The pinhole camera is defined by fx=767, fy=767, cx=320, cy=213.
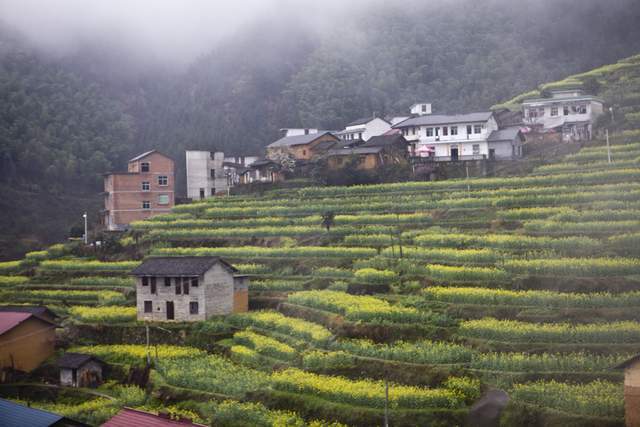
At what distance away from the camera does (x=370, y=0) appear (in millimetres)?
128500

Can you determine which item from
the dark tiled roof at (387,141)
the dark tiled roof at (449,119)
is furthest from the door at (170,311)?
the dark tiled roof at (449,119)

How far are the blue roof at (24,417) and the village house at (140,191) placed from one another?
39.5 metres

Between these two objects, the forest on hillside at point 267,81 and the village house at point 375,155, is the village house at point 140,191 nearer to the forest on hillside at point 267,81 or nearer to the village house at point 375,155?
the village house at point 375,155

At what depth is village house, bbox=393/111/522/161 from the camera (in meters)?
57.3

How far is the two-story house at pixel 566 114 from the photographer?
59281 mm

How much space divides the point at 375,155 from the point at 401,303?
2520 cm

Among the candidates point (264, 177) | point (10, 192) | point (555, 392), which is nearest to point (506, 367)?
point (555, 392)

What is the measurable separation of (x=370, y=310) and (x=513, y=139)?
29.3m

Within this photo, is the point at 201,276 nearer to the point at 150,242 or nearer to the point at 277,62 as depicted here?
the point at 150,242

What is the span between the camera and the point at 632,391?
71.9 ft

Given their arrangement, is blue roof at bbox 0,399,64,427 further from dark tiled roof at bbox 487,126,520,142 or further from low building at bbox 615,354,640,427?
dark tiled roof at bbox 487,126,520,142

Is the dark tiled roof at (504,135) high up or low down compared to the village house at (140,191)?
up

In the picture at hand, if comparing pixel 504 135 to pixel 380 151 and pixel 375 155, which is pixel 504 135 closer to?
pixel 380 151

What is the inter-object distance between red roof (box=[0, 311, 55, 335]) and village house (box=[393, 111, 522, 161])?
30744 millimetres
